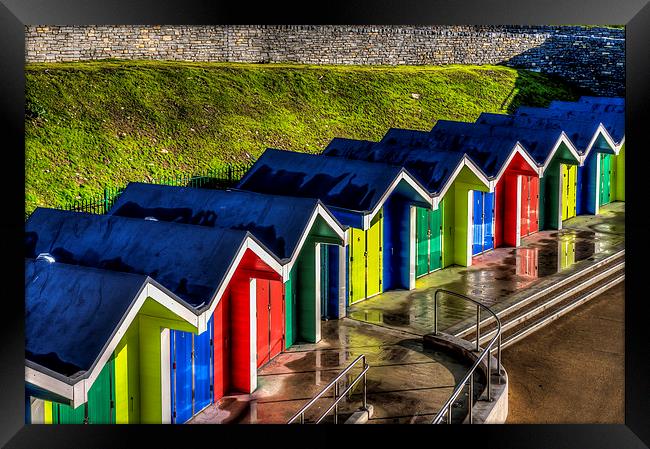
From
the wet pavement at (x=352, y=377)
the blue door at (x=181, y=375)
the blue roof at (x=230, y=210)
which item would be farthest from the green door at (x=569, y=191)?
the blue door at (x=181, y=375)

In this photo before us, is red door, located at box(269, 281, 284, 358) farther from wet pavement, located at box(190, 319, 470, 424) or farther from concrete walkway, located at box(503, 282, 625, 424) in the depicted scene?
A: concrete walkway, located at box(503, 282, 625, 424)

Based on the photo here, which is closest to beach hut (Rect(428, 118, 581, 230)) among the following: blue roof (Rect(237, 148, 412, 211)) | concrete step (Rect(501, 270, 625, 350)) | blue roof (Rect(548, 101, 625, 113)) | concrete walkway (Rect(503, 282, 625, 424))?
concrete step (Rect(501, 270, 625, 350))

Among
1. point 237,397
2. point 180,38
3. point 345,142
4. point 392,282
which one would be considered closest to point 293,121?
point 180,38

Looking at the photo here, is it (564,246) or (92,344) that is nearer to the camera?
(92,344)

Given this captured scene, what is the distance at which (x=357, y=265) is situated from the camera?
2338 cm

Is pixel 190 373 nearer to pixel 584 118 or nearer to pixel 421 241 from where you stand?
pixel 421 241

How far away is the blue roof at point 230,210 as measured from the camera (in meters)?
19.3

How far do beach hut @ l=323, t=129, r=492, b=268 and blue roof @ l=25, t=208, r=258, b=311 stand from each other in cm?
860

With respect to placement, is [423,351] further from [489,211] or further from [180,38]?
[180,38]

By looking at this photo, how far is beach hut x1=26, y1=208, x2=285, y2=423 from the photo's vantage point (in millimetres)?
15695

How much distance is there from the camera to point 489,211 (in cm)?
2809

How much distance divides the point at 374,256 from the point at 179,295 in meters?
8.19

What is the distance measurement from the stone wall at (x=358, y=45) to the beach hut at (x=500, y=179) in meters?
13.7
